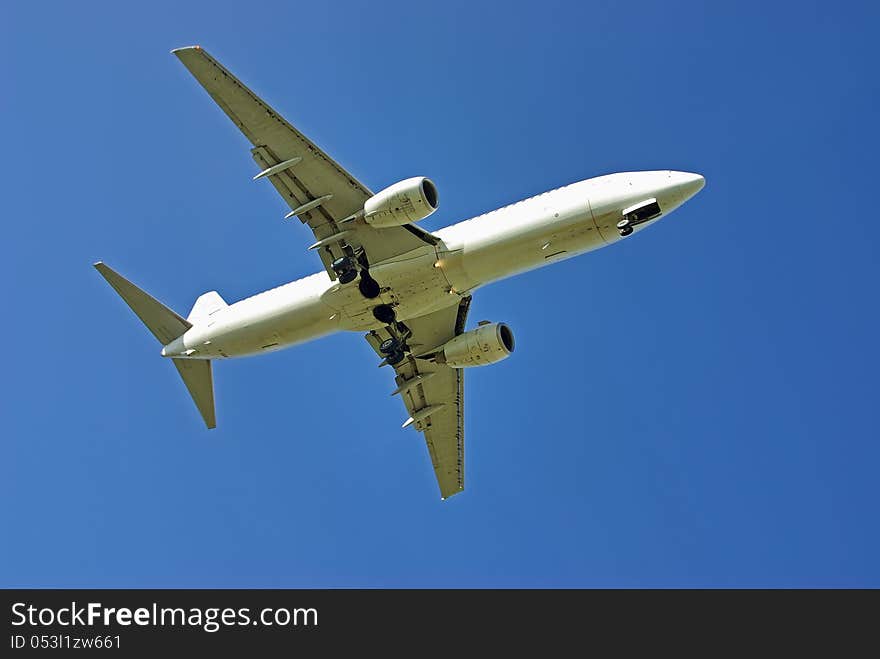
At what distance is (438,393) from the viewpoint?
5703 centimetres

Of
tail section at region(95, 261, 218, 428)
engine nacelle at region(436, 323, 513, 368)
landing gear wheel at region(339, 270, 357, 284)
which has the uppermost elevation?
tail section at region(95, 261, 218, 428)

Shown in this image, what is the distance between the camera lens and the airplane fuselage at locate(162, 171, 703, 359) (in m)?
44.9

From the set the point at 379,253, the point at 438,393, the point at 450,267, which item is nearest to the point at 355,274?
the point at 379,253

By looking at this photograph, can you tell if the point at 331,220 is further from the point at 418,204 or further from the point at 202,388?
the point at 202,388

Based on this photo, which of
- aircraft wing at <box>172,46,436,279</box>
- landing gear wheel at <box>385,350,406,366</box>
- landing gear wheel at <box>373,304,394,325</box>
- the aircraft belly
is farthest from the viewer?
landing gear wheel at <box>385,350,406,366</box>

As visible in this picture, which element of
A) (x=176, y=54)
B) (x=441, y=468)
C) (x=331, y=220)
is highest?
(x=176, y=54)

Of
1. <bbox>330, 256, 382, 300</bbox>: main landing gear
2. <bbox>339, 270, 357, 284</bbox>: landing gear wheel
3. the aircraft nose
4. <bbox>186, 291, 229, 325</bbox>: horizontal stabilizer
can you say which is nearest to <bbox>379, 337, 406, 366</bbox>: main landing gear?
<bbox>330, 256, 382, 300</bbox>: main landing gear

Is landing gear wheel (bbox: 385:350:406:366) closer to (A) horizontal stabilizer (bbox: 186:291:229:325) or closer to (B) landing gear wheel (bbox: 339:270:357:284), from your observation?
(B) landing gear wheel (bbox: 339:270:357:284)

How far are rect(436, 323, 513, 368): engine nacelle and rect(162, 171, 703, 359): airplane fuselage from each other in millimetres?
2811

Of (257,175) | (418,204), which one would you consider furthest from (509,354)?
(257,175)

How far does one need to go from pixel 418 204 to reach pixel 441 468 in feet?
64.2

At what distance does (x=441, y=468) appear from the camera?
5856cm

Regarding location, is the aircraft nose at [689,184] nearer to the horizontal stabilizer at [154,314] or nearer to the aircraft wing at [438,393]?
the aircraft wing at [438,393]

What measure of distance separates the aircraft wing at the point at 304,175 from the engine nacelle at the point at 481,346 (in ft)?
23.6
